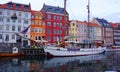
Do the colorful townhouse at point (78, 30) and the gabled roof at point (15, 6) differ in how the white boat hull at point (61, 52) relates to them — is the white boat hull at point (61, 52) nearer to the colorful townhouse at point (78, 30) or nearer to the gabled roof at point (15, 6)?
the gabled roof at point (15, 6)

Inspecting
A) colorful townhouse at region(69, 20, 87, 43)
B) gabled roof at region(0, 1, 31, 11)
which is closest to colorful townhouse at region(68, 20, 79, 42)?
colorful townhouse at region(69, 20, 87, 43)

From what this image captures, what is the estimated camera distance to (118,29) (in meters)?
134

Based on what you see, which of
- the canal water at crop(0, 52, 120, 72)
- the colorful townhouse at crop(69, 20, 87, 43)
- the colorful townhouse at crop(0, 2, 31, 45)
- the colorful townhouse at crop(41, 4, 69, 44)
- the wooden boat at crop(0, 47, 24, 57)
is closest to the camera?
the canal water at crop(0, 52, 120, 72)

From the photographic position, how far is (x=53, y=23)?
88.0 m

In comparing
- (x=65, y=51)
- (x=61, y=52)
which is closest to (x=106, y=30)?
(x=65, y=51)

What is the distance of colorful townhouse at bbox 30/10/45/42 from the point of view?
81.4 meters

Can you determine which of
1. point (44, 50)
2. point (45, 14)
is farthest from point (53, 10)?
point (44, 50)

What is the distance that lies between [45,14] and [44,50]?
1068 inches

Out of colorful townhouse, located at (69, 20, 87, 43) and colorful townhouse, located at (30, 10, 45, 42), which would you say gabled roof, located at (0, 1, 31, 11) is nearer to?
colorful townhouse, located at (30, 10, 45, 42)

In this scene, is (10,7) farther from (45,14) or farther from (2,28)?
(45,14)

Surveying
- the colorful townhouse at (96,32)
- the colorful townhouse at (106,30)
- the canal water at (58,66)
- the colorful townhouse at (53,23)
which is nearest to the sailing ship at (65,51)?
the canal water at (58,66)

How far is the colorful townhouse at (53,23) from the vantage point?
282 ft

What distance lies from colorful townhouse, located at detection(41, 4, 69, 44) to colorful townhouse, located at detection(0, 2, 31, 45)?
834cm

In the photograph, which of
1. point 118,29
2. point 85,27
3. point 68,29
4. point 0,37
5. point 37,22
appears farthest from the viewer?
point 118,29
